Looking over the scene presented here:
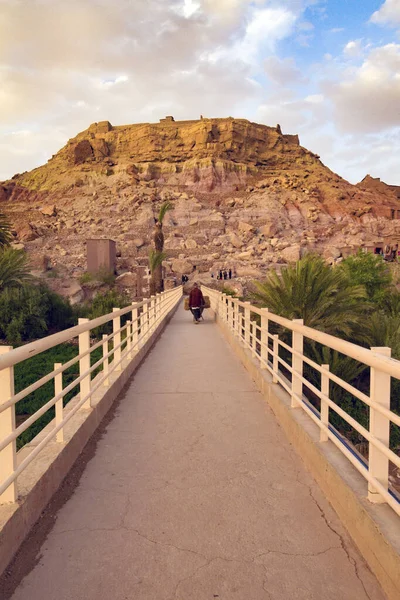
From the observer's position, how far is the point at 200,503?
348cm

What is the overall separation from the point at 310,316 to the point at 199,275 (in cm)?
4590

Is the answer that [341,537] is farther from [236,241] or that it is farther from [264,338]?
[236,241]

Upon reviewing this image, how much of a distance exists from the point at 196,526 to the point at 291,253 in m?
65.4

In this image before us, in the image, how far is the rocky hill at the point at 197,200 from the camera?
71688 millimetres

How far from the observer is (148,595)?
8.02 ft

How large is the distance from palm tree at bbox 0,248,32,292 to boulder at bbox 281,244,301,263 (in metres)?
47.5

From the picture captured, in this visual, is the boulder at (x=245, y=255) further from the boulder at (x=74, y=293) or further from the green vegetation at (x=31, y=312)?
the green vegetation at (x=31, y=312)

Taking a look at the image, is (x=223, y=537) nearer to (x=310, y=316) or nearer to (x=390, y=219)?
(x=310, y=316)

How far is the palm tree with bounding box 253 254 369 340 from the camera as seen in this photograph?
11.6m

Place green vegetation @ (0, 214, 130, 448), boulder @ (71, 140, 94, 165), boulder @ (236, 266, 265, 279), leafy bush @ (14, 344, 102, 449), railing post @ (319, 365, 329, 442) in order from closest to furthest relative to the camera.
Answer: railing post @ (319, 365, 329, 442)
leafy bush @ (14, 344, 102, 449)
green vegetation @ (0, 214, 130, 448)
boulder @ (236, 266, 265, 279)
boulder @ (71, 140, 94, 165)

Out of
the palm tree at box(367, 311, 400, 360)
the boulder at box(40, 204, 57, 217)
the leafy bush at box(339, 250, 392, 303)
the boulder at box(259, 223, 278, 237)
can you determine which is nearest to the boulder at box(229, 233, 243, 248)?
the boulder at box(259, 223, 278, 237)

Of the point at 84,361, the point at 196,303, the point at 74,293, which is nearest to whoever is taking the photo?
the point at 84,361

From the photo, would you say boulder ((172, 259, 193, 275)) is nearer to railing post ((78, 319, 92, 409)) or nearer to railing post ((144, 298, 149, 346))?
railing post ((144, 298, 149, 346))

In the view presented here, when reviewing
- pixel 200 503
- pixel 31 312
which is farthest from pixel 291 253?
pixel 200 503
